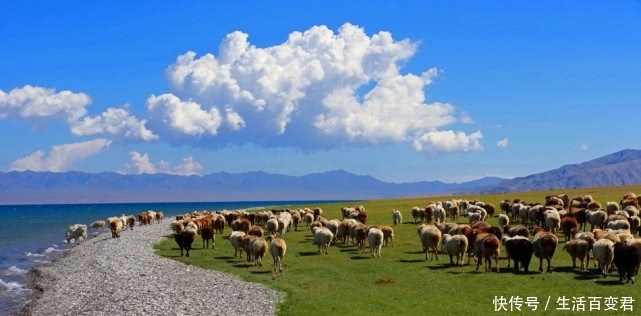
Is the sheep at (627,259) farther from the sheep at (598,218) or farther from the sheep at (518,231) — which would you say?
the sheep at (598,218)

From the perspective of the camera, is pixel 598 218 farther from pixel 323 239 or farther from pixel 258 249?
pixel 258 249

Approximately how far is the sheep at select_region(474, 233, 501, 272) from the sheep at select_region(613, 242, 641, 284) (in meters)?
5.23

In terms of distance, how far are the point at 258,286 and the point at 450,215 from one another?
32.0m

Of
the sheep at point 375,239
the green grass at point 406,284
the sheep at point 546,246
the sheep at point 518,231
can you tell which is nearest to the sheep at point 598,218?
the green grass at point 406,284

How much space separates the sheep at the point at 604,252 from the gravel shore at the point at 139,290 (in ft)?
44.9

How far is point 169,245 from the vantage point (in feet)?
155

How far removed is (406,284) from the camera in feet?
86.7

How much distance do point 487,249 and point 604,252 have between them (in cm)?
498

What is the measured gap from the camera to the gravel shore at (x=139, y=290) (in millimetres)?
24094

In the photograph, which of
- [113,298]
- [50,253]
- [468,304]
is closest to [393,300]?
[468,304]

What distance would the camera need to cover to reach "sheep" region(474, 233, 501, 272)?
28.5 metres

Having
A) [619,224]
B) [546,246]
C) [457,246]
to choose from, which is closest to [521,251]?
[546,246]

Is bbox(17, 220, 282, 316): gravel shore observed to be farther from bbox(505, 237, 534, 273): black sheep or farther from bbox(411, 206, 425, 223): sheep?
bbox(411, 206, 425, 223): sheep

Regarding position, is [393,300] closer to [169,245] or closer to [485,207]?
[169,245]
